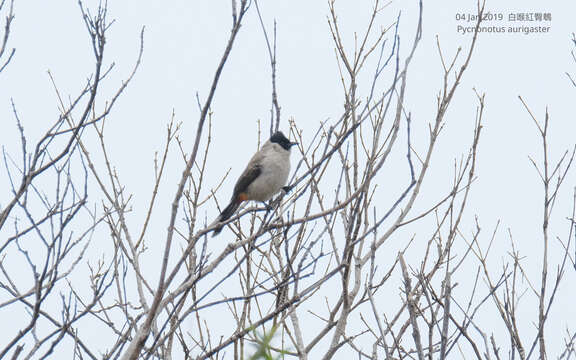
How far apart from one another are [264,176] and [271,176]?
0.31 ft

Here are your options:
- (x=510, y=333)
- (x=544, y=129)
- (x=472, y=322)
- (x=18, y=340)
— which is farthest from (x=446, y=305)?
(x=18, y=340)

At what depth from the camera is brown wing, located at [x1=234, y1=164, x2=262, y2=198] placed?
7.41 meters

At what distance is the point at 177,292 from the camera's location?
2.79 metres

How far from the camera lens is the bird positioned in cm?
729

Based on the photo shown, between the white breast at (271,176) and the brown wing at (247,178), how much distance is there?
4 centimetres

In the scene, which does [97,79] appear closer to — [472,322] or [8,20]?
[8,20]

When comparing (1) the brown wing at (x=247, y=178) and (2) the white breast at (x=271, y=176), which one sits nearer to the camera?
(2) the white breast at (x=271, y=176)

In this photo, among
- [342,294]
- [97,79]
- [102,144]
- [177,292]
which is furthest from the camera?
[102,144]

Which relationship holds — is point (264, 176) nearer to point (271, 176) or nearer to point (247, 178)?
point (271, 176)

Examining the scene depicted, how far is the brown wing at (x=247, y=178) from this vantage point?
7406 mm

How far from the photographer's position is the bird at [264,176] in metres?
7.29

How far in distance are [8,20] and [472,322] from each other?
3.00 m

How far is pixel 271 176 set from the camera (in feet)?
23.9

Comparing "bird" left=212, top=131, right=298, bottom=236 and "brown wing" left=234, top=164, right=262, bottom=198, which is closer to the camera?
"bird" left=212, top=131, right=298, bottom=236
